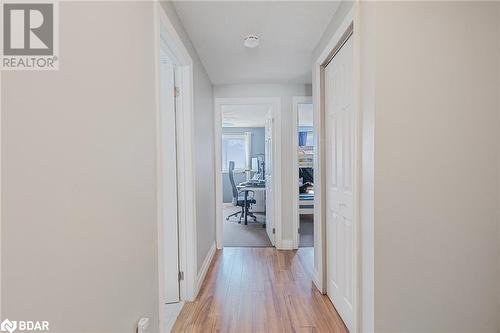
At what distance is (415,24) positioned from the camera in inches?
59.5

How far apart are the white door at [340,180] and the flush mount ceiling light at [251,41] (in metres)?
0.69

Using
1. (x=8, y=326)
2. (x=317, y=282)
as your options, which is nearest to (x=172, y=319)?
(x=317, y=282)

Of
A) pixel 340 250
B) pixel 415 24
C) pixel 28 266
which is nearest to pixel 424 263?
pixel 340 250

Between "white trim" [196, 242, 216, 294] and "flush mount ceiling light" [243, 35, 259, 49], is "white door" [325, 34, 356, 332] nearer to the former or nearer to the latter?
"flush mount ceiling light" [243, 35, 259, 49]

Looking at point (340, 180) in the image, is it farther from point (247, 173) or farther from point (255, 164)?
point (247, 173)

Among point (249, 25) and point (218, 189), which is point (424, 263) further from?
point (218, 189)

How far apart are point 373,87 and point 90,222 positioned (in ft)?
4.89

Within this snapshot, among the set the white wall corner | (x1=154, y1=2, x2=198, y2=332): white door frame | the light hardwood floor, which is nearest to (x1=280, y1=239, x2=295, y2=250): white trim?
the light hardwood floor

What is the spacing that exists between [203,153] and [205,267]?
→ 4.18 feet

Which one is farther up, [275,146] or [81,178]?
[275,146]

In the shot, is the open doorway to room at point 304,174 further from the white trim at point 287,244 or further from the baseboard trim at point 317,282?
the baseboard trim at point 317,282

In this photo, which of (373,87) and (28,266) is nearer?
(28,266)

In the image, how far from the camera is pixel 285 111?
3.97 metres

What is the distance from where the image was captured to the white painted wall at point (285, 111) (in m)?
3.95
